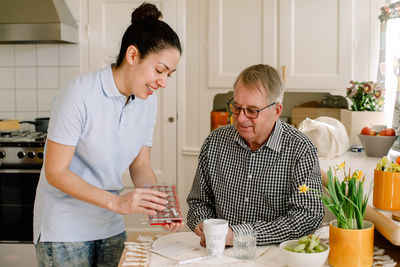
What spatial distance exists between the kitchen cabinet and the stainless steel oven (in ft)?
4.81

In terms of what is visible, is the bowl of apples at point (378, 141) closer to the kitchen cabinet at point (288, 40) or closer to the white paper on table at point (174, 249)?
the kitchen cabinet at point (288, 40)

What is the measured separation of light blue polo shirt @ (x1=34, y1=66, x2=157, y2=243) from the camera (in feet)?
5.11

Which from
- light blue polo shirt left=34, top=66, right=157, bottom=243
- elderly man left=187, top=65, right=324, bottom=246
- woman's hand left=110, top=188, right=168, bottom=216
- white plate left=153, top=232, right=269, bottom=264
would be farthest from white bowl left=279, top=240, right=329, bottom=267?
light blue polo shirt left=34, top=66, right=157, bottom=243

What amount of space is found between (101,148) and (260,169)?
57cm

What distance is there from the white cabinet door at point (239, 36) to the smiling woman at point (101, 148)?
82.4 inches

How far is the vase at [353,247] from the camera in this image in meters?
1.32

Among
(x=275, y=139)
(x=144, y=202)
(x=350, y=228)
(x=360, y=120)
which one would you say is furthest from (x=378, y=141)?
(x=144, y=202)

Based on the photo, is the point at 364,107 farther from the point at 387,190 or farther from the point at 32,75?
the point at 32,75

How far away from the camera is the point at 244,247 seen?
142 cm

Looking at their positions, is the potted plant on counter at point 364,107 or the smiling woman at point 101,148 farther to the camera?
the potted plant on counter at point 364,107

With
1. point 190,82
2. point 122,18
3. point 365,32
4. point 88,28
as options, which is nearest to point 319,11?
point 365,32

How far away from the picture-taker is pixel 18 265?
3486mm

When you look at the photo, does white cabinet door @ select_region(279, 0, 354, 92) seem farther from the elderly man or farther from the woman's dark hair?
the woman's dark hair

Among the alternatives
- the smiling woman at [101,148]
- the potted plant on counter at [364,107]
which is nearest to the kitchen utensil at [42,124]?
the smiling woman at [101,148]
